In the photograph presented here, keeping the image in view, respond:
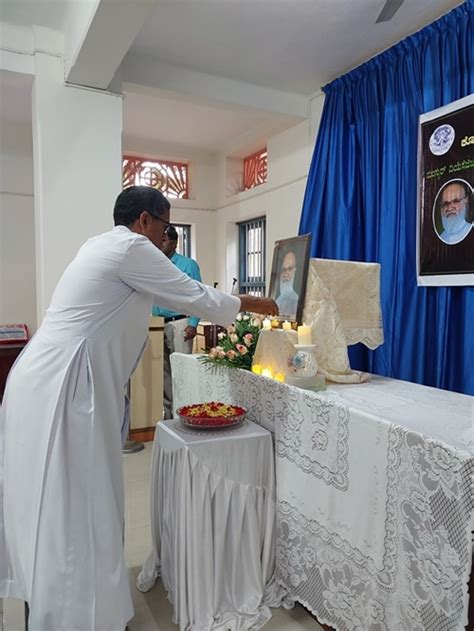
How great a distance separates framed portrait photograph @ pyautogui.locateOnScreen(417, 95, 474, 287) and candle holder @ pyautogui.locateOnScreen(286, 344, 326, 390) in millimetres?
1382

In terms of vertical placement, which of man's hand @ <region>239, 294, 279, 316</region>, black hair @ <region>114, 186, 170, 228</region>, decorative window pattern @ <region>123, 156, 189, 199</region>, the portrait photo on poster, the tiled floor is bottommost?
the tiled floor

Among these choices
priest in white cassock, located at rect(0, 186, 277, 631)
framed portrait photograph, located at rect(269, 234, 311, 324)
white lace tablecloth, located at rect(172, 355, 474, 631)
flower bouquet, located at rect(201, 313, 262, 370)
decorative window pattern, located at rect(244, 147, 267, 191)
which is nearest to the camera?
white lace tablecloth, located at rect(172, 355, 474, 631)

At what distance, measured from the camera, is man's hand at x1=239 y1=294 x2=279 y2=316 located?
176 centimetres

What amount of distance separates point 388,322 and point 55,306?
2267mm

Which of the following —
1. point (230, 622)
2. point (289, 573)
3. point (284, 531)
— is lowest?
point (230, 622)

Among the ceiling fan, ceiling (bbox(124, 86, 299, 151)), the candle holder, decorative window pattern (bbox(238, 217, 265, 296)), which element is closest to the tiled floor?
the candle holder

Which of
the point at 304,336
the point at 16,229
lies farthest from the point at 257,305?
the point at 16,229

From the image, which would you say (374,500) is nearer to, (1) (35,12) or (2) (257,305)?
(2) (257,305)

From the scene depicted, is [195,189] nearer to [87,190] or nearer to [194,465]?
[87,190]

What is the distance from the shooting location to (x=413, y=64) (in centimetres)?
301

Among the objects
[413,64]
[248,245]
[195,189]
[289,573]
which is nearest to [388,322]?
[413,64]

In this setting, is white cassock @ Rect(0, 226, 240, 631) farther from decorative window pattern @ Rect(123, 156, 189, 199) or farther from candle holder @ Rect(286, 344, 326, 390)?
decorative window pattern @ Rect(123, 156, 189, 199)

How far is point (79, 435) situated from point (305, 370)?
0.79 meters

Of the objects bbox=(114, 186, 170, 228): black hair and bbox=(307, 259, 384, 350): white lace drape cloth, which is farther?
bbox=(307, 259, 384, 350): white lace drape cloth
